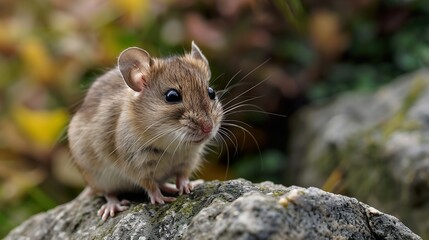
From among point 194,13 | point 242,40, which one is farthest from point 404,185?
point 194,13

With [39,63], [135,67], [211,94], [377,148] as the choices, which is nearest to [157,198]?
[211,94]

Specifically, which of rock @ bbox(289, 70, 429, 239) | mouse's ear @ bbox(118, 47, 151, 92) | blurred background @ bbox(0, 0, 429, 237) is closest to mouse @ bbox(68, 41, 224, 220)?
mouse's ear @ bbox(118, 47, 151, 92)

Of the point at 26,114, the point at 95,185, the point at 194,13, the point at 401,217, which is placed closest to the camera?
the point at 95,185

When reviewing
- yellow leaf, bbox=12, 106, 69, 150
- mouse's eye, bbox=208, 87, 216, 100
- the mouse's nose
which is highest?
mouse's eye, bbox=208, 87, 216, 100

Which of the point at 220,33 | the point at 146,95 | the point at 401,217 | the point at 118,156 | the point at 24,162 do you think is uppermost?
the point at 146,95

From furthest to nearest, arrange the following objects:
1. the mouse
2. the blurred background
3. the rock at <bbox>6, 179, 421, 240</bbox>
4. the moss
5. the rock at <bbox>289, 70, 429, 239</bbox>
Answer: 1. the blurred background
2. the moss
3. the rock at <bbox>289, 70, 429, 239</bbox>
4. the mouse
5. the rock at <bbox>6, 179, 421, 240</bbox>

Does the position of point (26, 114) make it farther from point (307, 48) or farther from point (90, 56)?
point (307, 48)

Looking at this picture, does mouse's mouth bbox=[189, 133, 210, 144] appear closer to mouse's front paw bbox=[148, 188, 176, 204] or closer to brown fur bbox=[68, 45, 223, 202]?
brown fur bbox=[68, 45, 223, 202]

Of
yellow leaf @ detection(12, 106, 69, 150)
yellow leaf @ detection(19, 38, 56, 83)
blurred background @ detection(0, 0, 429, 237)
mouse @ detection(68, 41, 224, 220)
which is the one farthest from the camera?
yellow leaf @ detection(19, 38, 56, 83)
